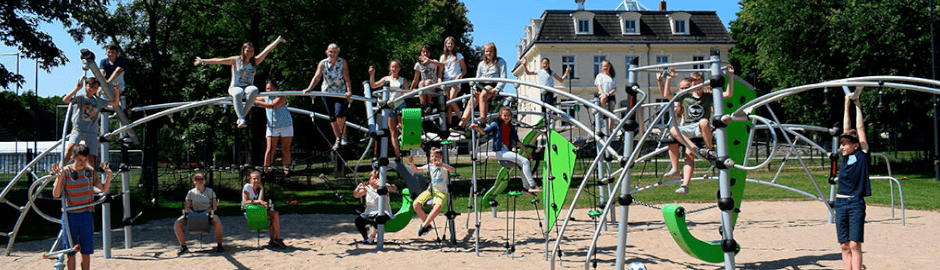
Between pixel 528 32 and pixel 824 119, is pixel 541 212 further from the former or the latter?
pixel 528 32

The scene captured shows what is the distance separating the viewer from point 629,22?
44.0 metres

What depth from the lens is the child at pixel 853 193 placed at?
641cm

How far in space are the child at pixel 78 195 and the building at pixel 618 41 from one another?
117ft

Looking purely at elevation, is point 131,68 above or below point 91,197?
above

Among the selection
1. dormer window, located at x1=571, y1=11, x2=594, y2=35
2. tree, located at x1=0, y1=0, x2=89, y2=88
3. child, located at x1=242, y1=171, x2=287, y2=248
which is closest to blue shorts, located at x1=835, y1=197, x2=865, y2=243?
child, located at x1=242, y1=171, x2=287, y2=248

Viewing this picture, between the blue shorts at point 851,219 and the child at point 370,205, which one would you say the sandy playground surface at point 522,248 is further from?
the blue shorts at point 851,219

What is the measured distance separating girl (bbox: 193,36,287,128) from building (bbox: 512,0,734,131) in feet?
109

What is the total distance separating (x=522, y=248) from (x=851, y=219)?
15.0 ft

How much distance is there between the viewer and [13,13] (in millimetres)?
15914

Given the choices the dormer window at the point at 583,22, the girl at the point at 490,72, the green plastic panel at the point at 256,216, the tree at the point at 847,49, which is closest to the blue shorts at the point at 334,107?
the green plastic panel at the point at 256,216

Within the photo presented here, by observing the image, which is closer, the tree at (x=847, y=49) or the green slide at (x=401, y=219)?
the green slide at (x=401, y=219)

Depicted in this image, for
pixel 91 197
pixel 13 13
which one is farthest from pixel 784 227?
pixel 13 13

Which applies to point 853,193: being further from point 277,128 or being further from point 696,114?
point 277,128

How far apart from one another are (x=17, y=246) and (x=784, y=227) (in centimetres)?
1241
